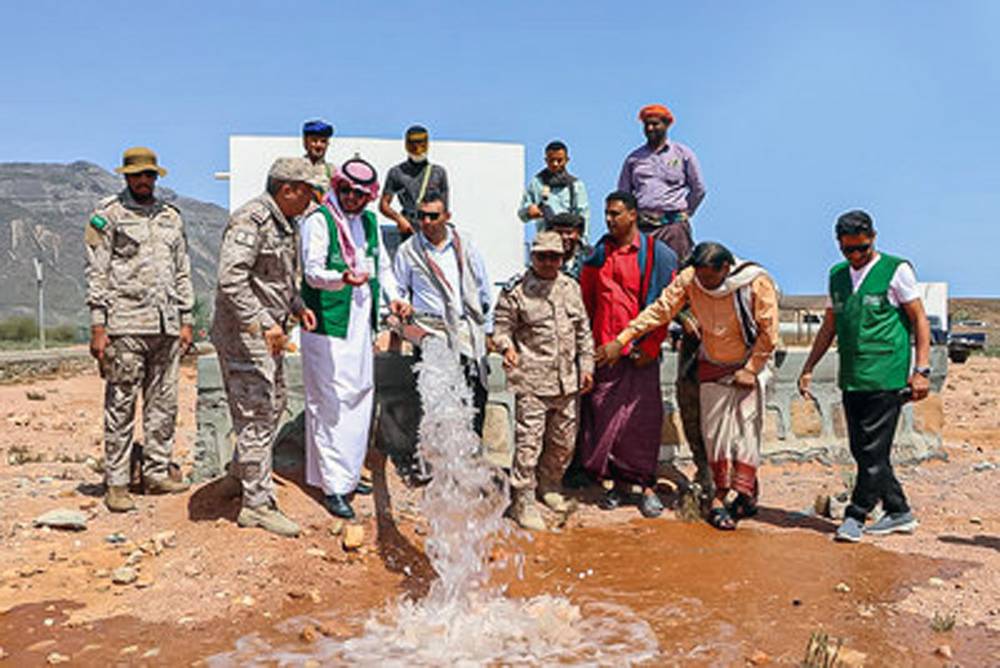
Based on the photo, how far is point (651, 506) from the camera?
546 centimetres

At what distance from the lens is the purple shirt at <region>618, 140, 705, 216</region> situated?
20.5ft

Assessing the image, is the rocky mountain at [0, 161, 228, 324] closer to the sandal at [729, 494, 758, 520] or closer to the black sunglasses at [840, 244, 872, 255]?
the sandal at [729, 494, 758, 520]

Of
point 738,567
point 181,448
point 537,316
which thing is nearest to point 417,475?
point 537,316

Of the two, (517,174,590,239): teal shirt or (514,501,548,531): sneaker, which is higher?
(517,174,590,239): teal shirt

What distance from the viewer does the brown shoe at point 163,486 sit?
514 cm

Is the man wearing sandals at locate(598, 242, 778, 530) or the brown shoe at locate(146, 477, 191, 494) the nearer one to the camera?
the man wearing sandals at locate(598, 242, 778, 530)

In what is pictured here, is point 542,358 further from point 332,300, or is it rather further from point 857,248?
point 857,248

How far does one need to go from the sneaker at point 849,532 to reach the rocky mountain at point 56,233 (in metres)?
46.4

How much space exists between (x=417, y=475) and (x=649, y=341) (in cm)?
170

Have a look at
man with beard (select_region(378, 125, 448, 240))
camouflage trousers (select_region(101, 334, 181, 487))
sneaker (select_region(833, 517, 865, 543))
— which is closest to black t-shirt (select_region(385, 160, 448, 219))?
man with beard (select_region(378, 125, 448, 240))

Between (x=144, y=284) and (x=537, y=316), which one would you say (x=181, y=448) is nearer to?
(x=144, y=284)

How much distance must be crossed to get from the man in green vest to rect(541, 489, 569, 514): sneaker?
1.58 metres

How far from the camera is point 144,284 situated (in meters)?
4.96

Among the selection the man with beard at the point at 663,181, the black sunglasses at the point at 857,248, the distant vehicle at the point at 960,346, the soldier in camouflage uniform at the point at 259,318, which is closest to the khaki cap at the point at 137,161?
the soldier in camouflage uniform at the point at 259,318
